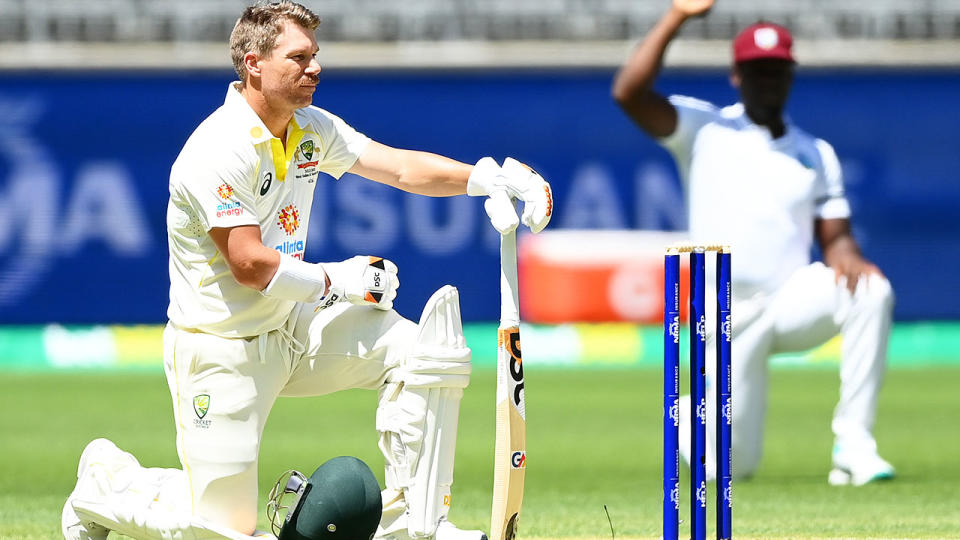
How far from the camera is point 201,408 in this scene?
3793 millimetres

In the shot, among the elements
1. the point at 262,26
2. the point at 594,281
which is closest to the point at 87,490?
the point at 262,26

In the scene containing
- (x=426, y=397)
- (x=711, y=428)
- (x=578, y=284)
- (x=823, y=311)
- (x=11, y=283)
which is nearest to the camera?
(x=426, y=397)

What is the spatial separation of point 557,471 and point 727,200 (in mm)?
1479

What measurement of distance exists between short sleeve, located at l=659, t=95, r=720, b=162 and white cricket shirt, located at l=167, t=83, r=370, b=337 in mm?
2334

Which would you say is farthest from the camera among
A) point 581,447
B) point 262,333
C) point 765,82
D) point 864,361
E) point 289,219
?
point 581,447

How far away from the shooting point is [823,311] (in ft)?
19.7

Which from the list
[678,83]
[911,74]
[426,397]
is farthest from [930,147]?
[426,397]

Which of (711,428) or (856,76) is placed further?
(856,76)

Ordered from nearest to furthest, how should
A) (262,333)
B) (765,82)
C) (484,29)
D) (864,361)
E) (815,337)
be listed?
(262,333) < (864,361) < (815,337) < (765,82) < (484,29)

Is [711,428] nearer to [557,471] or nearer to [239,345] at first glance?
[557,471]

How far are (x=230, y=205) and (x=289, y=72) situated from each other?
37 centimetres

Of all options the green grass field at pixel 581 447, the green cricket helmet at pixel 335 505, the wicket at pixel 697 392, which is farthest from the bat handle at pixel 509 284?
the green grass field at pixel 581 447

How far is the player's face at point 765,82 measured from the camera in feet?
20.3

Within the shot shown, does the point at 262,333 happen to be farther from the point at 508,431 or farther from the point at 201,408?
the point at 508,431
